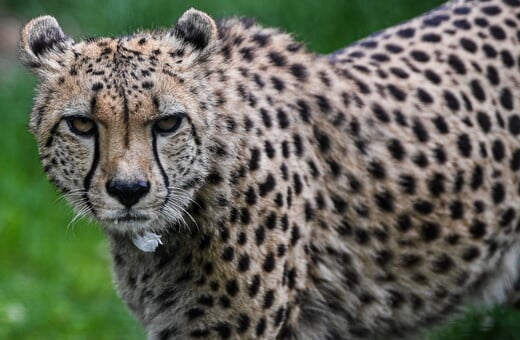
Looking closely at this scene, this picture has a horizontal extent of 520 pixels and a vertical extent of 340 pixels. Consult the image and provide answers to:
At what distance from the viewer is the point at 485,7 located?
16.7 feet

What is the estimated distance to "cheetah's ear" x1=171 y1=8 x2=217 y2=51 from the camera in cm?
411

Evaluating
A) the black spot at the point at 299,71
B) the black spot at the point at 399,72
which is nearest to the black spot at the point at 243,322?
the black spot at the point at 299,71

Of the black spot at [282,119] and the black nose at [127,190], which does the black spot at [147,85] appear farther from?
the black spot at [282,119]

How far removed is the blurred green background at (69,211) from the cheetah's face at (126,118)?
7.10 ft

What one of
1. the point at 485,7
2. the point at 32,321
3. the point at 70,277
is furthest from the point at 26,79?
the point at 485,7

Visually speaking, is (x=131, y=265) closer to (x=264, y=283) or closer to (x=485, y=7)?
(x=264, y=283)

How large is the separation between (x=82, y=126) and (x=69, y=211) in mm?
2624

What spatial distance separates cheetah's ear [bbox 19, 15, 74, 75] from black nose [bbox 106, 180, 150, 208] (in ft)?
1.84

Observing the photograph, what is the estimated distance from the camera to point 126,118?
381 centimetres

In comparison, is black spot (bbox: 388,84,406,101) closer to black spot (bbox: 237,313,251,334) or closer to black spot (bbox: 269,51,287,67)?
black spot (bbox: 269,51,287,67)

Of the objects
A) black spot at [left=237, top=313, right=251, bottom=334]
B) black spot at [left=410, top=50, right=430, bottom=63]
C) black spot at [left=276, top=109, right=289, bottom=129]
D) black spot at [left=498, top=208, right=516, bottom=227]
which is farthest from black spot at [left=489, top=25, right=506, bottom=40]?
black spot at [left=237, top=313, right=251, bottom=334]

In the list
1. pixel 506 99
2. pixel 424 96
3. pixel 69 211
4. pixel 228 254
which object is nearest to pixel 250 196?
pixel 228 254

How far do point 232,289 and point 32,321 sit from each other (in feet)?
8.14

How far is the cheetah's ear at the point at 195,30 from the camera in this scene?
4.11 meters
